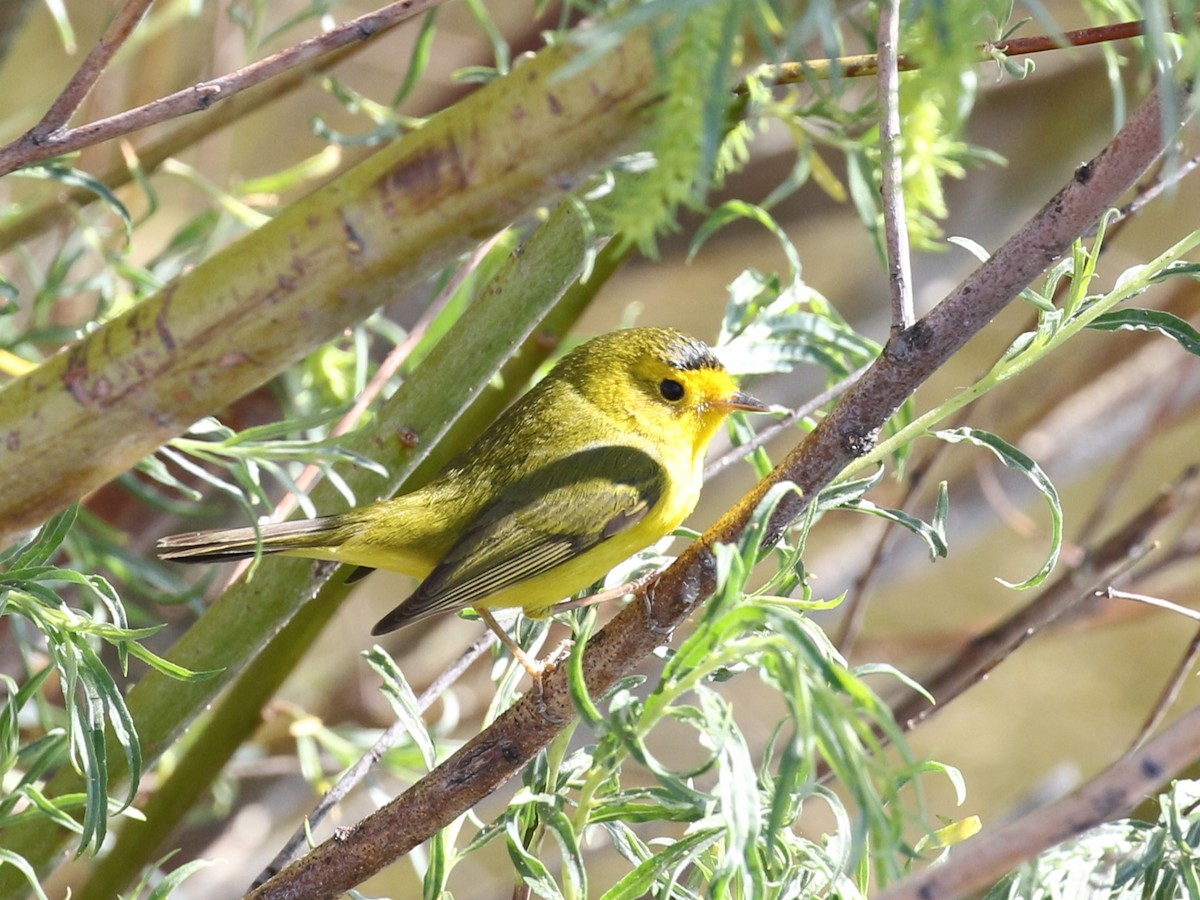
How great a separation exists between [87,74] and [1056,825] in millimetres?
810

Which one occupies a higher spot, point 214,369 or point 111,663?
point 214,369

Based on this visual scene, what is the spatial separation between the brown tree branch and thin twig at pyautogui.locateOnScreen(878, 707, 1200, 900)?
245 mm

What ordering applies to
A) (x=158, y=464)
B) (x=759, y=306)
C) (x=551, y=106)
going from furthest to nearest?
(x=759, y=306), (x=158, y=464), (x=551, y=106)

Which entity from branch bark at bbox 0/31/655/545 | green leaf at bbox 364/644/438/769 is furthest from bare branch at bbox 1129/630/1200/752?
branch bark at bbox 0/31/655/545

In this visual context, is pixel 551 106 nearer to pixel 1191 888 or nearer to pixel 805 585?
pixel 805 585

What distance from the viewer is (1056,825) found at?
1.96 feet

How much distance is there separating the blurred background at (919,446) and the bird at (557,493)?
4.9 inches

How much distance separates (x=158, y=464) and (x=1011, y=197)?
2.13m

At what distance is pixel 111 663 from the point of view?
210 centimetres

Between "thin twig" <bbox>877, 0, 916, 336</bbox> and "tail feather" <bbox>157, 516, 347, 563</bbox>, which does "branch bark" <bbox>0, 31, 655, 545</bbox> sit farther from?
"tail feather" <bbox>157, 516, 347, 563</bbox>

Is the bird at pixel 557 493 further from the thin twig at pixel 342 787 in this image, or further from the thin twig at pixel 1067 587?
the thin twig at pixel 1067 587

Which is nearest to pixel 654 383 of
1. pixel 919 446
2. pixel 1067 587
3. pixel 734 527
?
pixel 1067 587

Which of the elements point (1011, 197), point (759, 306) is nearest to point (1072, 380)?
point (1011, 197)

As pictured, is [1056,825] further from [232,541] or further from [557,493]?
[557,493]
